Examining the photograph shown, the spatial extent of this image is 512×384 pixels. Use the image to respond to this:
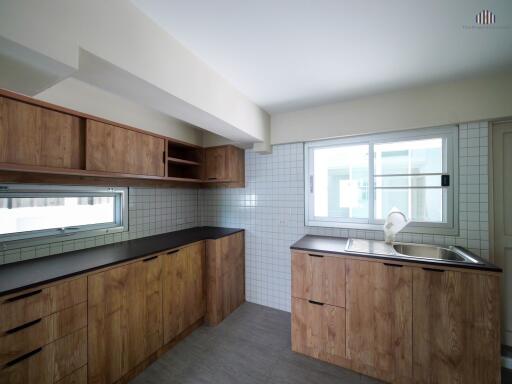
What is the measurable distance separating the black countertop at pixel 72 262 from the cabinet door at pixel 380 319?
1599 mm

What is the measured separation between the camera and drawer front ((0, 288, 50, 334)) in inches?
41.6

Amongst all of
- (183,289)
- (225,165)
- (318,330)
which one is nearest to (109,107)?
(225,165)

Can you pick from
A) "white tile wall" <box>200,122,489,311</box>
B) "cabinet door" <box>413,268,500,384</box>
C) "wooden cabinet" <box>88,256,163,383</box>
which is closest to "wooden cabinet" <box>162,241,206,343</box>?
"wooden cabinet" <box>88,256,163,383</box>

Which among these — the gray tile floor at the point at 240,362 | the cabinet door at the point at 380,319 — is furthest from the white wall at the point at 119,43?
the gray tile floor at the point at 240,362

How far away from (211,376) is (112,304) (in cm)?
95

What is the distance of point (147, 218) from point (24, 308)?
134 centimetres

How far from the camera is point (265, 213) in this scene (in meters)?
2.74

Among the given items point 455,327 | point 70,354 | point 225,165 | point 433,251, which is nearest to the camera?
point 70,354

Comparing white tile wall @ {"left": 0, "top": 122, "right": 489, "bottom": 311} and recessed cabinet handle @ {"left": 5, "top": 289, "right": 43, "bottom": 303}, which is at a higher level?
white tile wall @ {"left": 0, "top": 122, "right": 489, "bottom": 311}

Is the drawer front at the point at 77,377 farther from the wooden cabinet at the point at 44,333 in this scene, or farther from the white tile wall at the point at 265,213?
the white tile wall at the point at 265,213

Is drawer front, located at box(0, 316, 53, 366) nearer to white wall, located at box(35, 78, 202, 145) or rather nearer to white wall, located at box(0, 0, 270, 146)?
white wall, located at box(0, 0, 270, 146)

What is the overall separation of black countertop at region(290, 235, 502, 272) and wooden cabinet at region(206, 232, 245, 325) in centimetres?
87

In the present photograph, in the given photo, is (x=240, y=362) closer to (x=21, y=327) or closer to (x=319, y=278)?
(x=319, y=278)

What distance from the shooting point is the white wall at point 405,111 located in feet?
5.84
